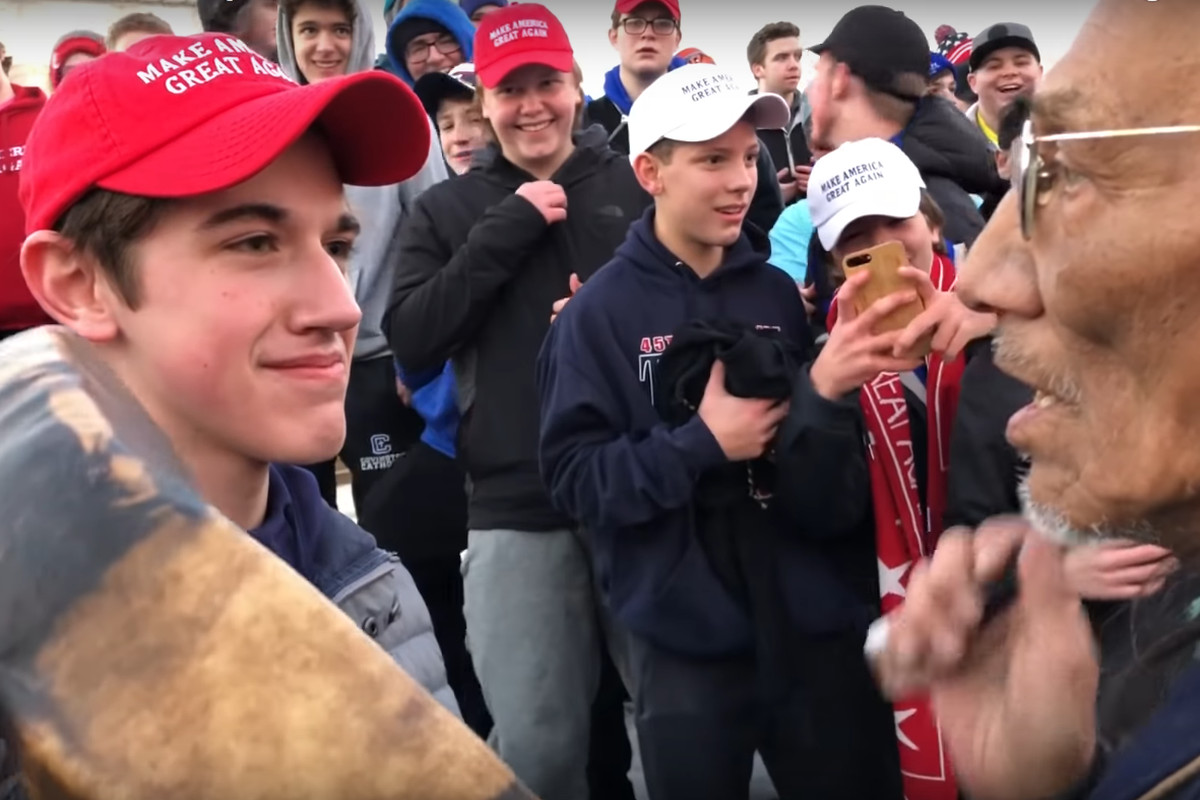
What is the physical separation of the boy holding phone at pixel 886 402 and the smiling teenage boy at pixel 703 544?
4.4 inches

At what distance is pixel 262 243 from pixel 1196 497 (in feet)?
3.41

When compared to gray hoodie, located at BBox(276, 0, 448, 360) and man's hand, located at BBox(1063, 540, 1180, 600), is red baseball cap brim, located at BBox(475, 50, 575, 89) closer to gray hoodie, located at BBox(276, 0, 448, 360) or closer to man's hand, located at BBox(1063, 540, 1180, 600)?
gray hoodie, located at BBox(276, 0, 448, 360)

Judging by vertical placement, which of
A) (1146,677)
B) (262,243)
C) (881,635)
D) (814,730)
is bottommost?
(814,730)

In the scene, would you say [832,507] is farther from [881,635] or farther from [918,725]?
[881,635]

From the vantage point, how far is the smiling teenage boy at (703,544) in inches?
95.8

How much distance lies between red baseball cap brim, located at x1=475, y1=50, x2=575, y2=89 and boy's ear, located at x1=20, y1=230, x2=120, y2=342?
2117mm

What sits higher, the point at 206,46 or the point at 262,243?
the point at 206,46

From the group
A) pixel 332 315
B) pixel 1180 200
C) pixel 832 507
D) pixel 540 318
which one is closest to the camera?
pixel 1180 200

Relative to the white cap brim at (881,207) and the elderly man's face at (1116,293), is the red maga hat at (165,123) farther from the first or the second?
the white cap brim at (881,207)

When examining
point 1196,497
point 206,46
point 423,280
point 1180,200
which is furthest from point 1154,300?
point 423,280

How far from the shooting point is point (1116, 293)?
1.02 meters

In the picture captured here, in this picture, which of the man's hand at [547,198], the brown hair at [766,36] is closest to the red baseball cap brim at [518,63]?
the man's hand at [547,198]

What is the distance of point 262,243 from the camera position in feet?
4.26

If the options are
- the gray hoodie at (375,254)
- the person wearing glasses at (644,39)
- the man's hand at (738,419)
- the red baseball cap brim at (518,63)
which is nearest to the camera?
the man's hand at (738,419)
